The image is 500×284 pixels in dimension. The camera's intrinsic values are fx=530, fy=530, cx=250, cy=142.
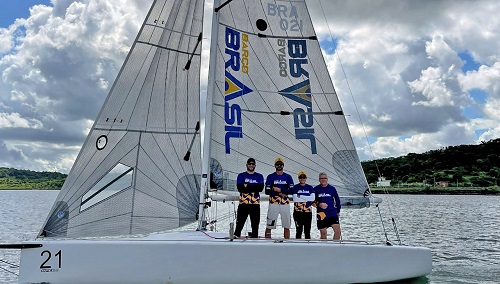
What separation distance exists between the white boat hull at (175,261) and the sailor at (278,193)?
3.73 ft

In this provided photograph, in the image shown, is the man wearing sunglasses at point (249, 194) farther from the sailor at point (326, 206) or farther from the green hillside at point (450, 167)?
the green hillside at point (450, 167)

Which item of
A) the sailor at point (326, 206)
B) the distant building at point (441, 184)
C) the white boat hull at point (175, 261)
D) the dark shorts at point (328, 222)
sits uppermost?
the distant building at point (441, 184)

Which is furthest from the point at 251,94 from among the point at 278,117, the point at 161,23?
the point at 161,23

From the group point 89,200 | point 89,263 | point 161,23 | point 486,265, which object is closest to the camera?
point 89,263

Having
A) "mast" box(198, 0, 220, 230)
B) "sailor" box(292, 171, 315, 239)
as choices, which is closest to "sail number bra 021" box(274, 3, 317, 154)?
"sailor" box(292, 171, 315, 239)

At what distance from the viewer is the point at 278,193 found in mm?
9367

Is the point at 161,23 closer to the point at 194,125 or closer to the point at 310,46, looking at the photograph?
the point at 194,125

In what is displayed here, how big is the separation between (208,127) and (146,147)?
1.21 m

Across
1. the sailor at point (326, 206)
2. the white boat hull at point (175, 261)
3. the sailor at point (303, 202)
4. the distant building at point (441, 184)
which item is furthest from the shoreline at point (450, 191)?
the white boat hull at point (175, 261)

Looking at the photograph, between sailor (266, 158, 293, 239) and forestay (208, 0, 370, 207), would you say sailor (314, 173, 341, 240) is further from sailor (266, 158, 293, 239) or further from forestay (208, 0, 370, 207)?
forestay (208, 0, 370, 207)

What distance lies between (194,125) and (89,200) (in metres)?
2.37

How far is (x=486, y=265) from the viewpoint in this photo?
12789 millimetres

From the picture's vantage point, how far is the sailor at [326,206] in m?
9.52

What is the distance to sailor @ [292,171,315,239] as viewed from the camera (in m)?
9.43
